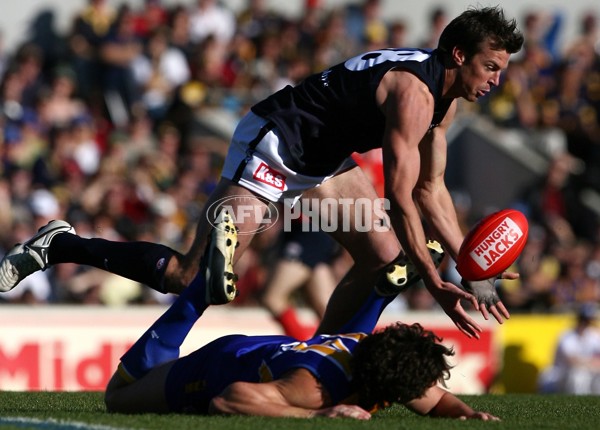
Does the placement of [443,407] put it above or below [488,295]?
below

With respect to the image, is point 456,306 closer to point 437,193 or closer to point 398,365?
point 398,365

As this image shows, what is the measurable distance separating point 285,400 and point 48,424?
101 cm

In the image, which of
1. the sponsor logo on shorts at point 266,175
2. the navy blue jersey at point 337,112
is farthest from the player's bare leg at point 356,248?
the sponsor logo on shorts at point 266,175

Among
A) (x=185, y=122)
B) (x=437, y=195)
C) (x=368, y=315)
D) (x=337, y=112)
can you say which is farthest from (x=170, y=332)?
(x=185, y=122)

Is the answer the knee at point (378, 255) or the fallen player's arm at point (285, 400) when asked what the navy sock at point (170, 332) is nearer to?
the fallen player's arm at point (285, 400)

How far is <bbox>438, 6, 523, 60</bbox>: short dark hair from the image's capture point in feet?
19.8

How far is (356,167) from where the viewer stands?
656 centimetres

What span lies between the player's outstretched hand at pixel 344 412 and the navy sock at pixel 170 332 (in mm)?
773

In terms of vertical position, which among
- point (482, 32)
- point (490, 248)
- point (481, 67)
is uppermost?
point (482, 32)

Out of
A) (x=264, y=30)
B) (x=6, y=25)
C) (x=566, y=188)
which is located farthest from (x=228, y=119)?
(x=566, y=188)

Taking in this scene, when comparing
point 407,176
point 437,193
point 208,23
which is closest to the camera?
point 407,176

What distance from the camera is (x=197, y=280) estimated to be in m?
5.64

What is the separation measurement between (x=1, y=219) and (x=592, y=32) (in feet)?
29.5

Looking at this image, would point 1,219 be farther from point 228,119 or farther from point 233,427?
point 233,427
